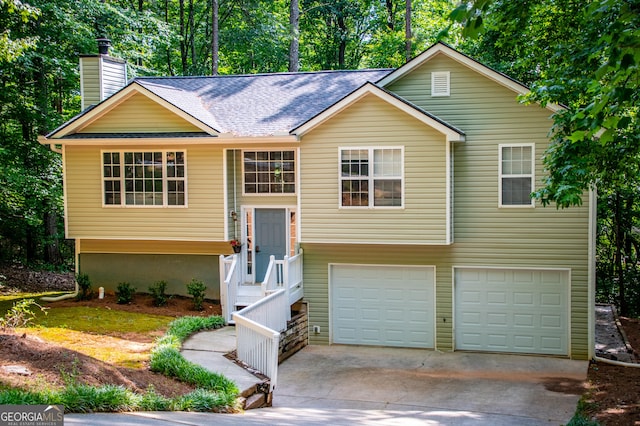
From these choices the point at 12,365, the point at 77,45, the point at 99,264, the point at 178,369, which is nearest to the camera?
the point at 12,365

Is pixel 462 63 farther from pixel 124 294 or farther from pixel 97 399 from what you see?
pixel 97 399

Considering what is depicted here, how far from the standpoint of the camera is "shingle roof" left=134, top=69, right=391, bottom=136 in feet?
52.5

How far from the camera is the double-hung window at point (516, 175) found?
14758 mm

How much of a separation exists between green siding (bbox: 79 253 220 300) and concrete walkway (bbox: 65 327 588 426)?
114 inches

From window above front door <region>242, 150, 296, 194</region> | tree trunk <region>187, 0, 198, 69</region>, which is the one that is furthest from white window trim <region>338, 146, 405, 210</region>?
tree trunk <region>187, 0, 198, 69</region>

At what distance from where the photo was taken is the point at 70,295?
55.8 ft

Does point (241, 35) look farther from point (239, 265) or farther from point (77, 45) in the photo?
point (239, 265)

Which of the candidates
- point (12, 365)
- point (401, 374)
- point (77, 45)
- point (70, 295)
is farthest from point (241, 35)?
point (12, 365)

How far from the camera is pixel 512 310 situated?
49.8 ft

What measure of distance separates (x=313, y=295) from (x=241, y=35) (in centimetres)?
1566

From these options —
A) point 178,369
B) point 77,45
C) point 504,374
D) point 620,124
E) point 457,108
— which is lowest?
point 504,374

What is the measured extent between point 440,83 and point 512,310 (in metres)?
5.56

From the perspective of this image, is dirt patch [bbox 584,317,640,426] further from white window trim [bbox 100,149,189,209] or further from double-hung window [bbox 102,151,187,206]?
double-hung window [bbox 102,151,187,206]

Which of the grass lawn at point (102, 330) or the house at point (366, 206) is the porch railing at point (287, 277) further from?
the grass lawn at point (102, 330)
